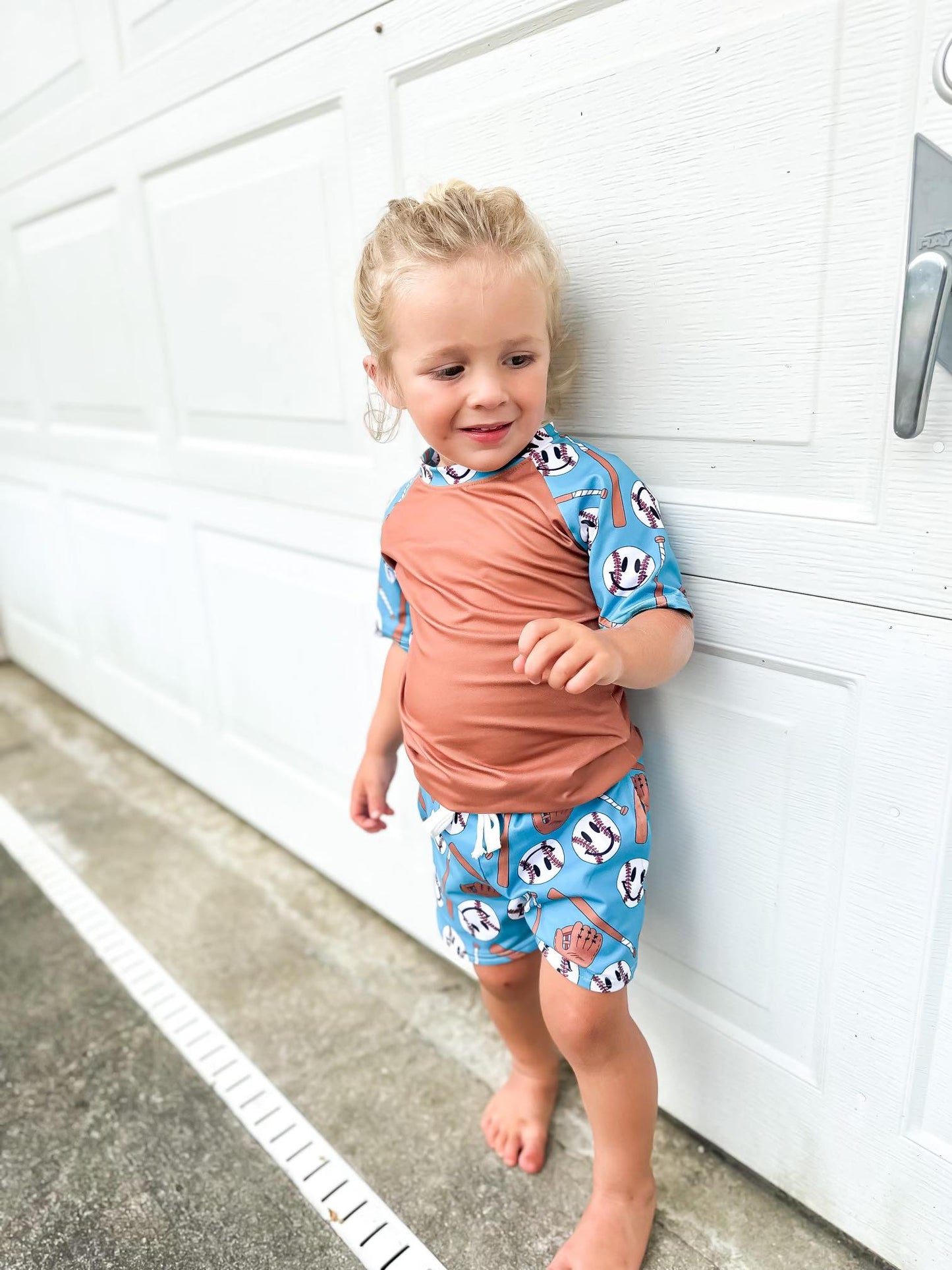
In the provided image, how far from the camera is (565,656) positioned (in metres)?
0.79

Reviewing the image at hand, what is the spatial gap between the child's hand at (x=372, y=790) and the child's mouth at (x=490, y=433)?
50cm

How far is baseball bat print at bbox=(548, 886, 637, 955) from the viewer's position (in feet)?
3.14

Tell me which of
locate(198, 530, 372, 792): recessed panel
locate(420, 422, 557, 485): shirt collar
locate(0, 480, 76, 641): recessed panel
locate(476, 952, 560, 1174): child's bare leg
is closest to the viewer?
locate(420, 422, 557, 485): shirt collar

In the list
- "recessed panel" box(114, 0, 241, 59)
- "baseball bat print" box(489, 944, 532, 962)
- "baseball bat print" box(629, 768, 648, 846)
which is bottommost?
"baseball bat print" box(489, 944, 532, 962)

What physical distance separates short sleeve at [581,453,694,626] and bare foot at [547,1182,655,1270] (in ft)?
2.21

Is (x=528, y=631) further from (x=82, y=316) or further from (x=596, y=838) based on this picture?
(x=82, y=316)

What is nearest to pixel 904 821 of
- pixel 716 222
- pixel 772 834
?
pixel 772 834

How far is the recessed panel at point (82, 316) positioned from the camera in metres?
1.82

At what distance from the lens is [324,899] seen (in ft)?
5.74

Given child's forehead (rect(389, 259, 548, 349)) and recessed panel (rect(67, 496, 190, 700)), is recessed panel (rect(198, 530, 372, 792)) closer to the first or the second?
recessed panel (rect(67, 496, 190, 700))

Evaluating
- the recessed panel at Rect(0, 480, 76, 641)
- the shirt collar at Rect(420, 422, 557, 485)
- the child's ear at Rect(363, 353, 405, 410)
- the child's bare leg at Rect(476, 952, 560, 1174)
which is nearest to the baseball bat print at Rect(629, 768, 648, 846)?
the child's bare leg at Rect(476, 952, 560, 1174)

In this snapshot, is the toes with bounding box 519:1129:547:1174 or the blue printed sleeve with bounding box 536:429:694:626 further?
the toes with bounding box 519:1129:547:1174

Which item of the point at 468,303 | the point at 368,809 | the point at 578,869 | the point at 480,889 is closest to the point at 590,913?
the point at 578,869

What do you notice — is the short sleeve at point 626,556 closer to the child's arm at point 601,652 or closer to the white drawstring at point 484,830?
the child's arm at point 601,652
